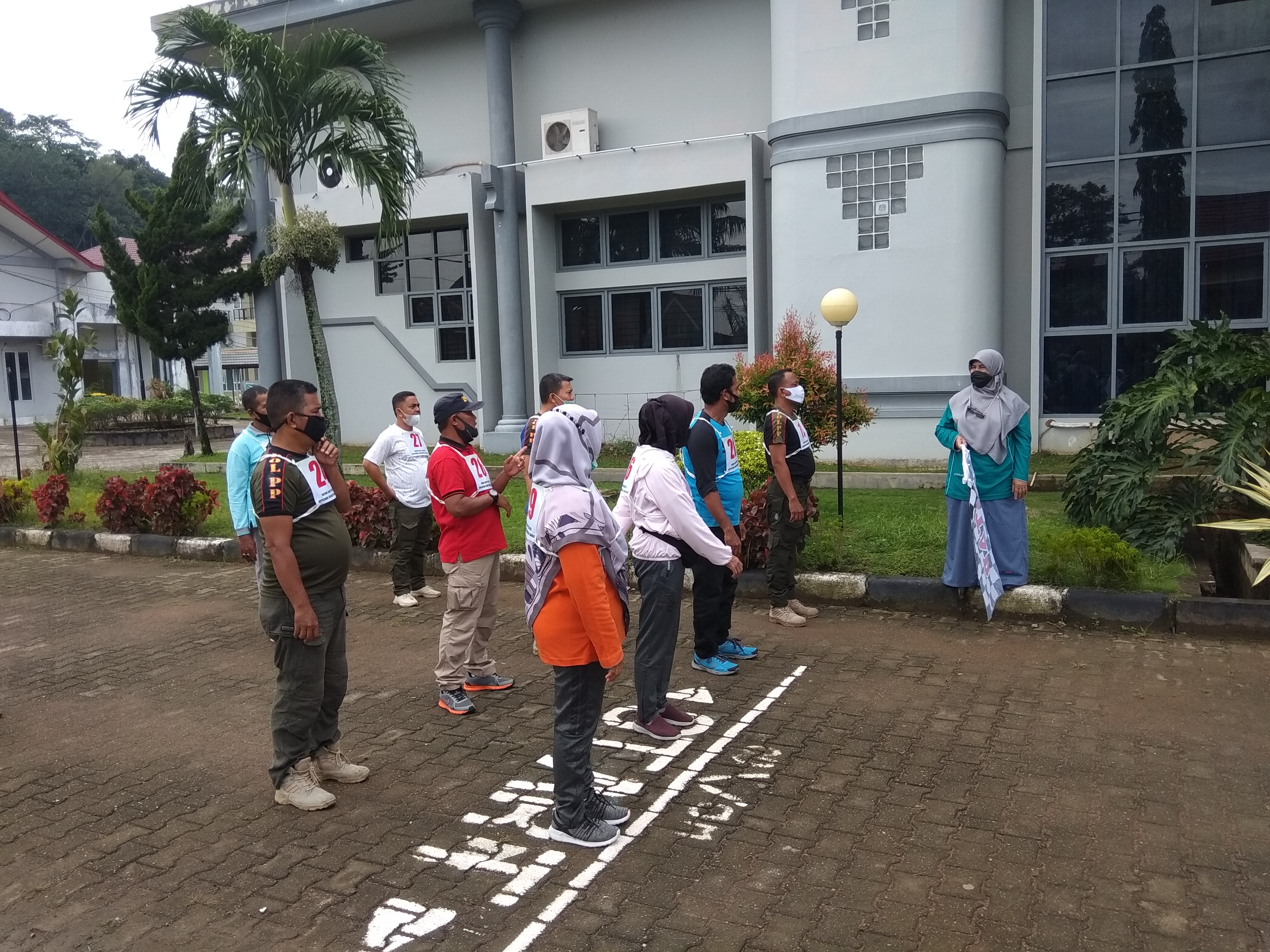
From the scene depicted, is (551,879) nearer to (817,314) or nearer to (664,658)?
(664,658)

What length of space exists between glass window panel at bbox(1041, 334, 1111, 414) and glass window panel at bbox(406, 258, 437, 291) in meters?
11.0

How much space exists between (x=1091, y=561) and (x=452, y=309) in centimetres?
1407

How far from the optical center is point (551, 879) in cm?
379

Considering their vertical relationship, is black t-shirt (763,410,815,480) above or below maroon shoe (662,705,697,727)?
above

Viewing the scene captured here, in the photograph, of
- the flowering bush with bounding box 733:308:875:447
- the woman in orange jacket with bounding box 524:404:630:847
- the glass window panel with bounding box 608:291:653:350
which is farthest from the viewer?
the glass window panel with bounding box 608:291:653:350

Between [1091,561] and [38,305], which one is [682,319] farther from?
[38,305]

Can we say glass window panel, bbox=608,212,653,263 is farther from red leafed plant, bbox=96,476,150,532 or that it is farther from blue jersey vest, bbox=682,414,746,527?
blue jersey vest, bbox=682,414,746,527

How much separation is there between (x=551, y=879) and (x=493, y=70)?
16409mm

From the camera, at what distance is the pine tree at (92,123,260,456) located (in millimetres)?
19281

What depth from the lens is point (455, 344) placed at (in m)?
19.0

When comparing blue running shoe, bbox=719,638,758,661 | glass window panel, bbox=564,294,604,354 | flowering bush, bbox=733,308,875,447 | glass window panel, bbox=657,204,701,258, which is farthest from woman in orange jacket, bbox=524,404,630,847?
glass window panel, bbox=564,294,604,354

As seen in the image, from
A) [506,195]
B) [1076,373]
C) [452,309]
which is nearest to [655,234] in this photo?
[506,195]

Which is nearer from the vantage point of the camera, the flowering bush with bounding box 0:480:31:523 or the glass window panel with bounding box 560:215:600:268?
the flowering bush with bounding box 0:480:31:523

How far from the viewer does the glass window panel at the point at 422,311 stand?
62.6ft
